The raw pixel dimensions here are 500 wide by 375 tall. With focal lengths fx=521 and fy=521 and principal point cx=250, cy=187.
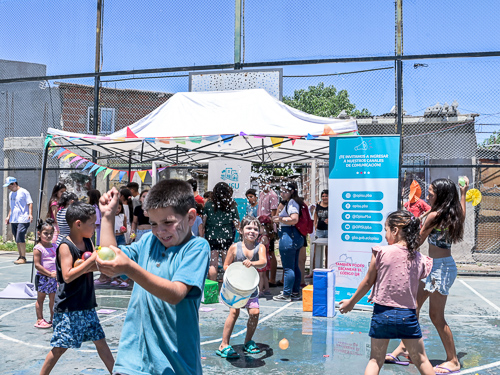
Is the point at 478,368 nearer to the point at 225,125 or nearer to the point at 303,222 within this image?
Answer: the point at 303,222

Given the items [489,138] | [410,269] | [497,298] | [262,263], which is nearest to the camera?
[410,269]

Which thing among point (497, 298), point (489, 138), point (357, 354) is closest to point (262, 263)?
point (357, 354)

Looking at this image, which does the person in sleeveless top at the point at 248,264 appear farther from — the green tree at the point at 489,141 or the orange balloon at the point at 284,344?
the green tree at the point at 489,141

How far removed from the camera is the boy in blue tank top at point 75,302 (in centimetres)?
381

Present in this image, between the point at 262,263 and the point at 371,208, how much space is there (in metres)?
2.73

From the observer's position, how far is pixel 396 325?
3648 millimetres

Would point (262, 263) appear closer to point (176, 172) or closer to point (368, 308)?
point (368, 308)

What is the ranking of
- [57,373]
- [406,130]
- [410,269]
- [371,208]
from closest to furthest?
[410,269]
[57,373]
[371,208]
[406,130]

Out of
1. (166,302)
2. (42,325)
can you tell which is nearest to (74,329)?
(166,302)

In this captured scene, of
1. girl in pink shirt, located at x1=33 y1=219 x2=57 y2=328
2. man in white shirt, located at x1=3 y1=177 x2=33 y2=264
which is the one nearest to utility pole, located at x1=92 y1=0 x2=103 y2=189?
man in white shirt, located at x1=3 y1=177 x2=33 y2=264

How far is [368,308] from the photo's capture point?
24.2ft

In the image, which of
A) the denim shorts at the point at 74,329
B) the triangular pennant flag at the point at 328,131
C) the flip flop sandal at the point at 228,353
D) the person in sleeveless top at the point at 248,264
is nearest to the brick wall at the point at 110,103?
the triangular pennant flag at the point at 328,131

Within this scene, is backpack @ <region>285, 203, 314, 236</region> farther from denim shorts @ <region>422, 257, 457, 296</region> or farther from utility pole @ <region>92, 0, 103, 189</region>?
utility pole @ <region>92, 0, 103, 189</region>

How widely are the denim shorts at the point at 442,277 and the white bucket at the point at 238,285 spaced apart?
1576mm
